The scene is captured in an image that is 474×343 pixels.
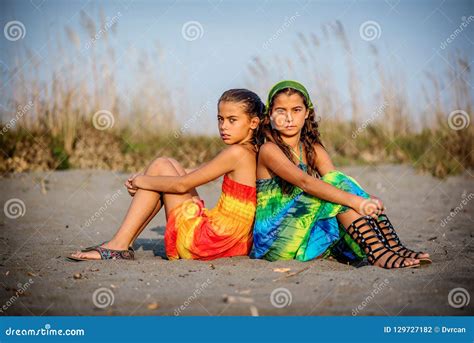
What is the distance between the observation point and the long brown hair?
4012 mm

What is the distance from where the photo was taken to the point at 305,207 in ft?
12.7

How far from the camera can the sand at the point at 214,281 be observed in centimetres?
314

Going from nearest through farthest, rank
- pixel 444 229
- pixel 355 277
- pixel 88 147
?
pixel 355 277 → pixel 444 229 → pixel 88 147

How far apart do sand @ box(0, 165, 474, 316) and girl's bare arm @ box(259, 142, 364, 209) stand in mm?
403

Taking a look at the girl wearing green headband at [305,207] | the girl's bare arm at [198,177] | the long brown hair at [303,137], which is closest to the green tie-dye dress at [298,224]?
the girl wearing green headband at [305,207]

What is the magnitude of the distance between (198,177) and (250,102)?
550mm

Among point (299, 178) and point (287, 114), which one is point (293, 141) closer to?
point (287, 114)

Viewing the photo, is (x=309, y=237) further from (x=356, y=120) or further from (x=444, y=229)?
(x=356, y=120)

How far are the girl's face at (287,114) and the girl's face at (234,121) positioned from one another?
13 centimetres

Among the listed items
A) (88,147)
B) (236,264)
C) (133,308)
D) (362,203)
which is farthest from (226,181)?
(88,147)

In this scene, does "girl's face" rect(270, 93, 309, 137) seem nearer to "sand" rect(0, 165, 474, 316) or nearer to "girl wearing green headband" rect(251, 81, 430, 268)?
"girl wearing green headband" rect(251, 81, 430, 268)

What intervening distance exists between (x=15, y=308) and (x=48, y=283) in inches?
14.0

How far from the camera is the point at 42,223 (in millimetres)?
5684

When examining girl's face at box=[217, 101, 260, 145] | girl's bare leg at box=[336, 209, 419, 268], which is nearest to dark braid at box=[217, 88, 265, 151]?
girl's face at box=[217, 101, 260, 145]
